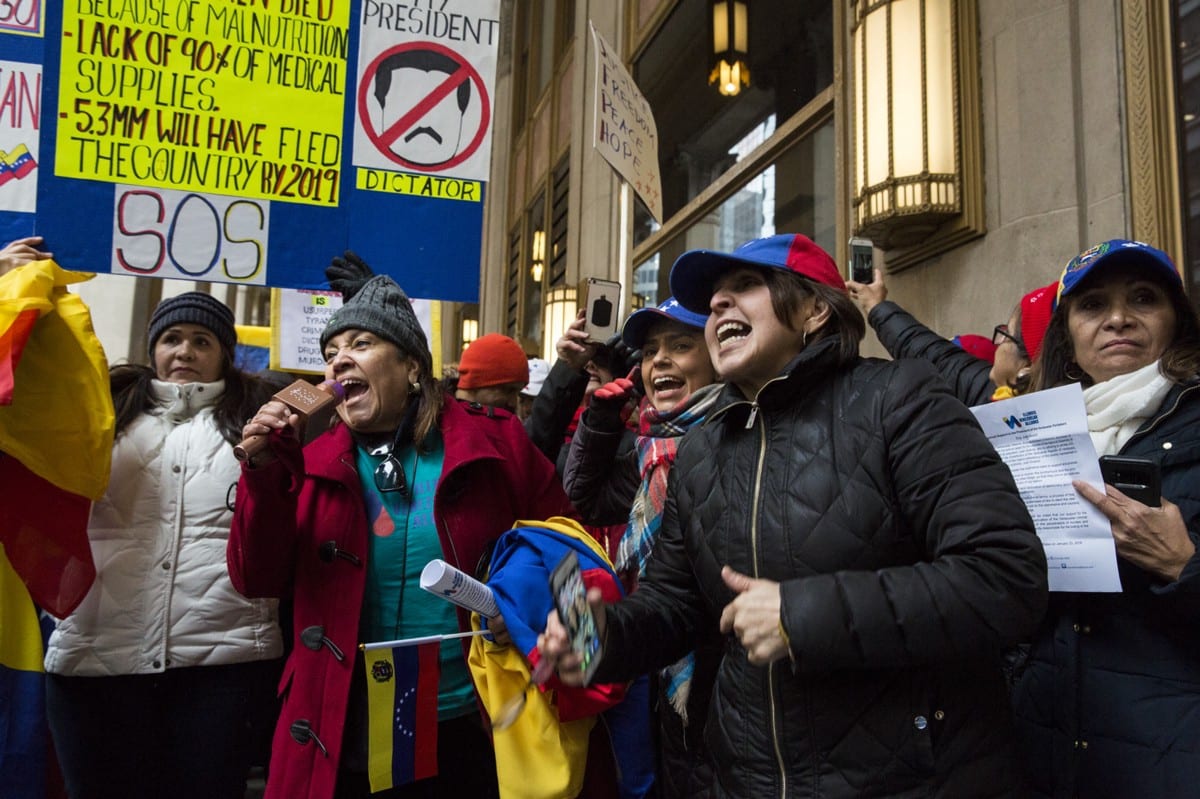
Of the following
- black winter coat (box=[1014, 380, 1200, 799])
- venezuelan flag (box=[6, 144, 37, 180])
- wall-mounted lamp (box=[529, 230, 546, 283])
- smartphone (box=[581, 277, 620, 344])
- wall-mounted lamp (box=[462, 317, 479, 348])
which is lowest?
black winter coat (box=[1014, 380, 1200, 799])

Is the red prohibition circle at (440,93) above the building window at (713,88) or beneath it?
beneath

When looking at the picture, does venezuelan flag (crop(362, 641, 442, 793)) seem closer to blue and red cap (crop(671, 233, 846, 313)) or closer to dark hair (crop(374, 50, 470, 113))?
blue and red cap (crop(671, 233, 846, 313))

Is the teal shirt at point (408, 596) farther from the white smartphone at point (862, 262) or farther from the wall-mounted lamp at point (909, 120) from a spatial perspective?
the wall-mounted lamp at point (909, 120)

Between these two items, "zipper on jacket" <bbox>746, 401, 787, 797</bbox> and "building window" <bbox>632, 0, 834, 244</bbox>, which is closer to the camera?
"zipper on jacket" <bbox>746, 401, 787, 797</bbox>

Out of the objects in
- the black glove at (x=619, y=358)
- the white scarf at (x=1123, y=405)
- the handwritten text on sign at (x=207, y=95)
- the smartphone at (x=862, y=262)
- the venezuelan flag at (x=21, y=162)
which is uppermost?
the handwritten text on sign at (x=207, y=95)

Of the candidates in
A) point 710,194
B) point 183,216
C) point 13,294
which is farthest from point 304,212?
point 710,194

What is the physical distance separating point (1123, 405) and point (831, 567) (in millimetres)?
794

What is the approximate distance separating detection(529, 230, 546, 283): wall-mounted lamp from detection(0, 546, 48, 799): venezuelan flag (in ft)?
37.8

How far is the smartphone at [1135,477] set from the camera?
1.57 m

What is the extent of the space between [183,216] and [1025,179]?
3574mm

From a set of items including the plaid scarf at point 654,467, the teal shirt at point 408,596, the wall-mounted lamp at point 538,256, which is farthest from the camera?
the wall-mounted lamp at point 538,256

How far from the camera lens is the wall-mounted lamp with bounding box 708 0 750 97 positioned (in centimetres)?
705

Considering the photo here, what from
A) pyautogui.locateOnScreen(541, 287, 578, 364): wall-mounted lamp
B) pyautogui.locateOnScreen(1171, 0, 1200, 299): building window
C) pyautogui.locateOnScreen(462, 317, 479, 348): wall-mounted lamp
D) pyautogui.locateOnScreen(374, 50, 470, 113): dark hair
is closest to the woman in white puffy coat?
pyautogui.locateOnScreen(374, 50, 470, 113): dark hair

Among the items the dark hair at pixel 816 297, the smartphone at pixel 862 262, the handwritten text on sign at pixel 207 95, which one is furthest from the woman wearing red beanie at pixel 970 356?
the handwritten text on sign at pixel 207 95
